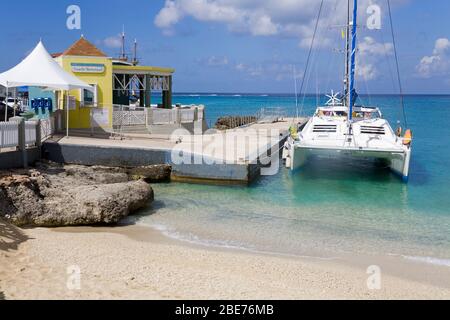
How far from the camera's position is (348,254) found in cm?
1029

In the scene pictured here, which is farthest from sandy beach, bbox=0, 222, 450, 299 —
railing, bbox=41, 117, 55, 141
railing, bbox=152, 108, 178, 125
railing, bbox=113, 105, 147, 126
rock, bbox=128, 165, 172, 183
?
railing, bbox=152, 108, 178, 125

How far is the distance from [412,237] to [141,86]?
2005cm

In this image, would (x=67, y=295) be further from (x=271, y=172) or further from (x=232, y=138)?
(x=232, y=138)

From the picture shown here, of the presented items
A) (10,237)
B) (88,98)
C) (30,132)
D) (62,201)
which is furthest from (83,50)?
(10,237)

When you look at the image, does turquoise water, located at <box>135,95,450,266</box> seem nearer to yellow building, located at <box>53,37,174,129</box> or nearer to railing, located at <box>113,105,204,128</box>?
railing, located at <box>113,105,204,128</box>

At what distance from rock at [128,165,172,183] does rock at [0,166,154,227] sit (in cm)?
399

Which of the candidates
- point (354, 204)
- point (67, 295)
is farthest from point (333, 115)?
point (67, 295)

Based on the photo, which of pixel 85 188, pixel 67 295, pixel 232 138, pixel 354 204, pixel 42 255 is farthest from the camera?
pixel 232 138

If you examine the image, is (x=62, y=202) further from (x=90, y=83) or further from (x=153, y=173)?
(x=90, y=83)

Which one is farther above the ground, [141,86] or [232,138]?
[141,86]

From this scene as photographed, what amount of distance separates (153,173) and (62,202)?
586 centimetres

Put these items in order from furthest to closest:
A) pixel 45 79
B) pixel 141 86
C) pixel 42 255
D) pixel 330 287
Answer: pixel 141 86, pixel 45 79, pixel 42 255, pixel 330 287

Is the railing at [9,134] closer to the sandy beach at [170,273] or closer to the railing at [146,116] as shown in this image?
the sandy beach at [170,273]

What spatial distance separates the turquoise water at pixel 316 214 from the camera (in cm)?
1097
